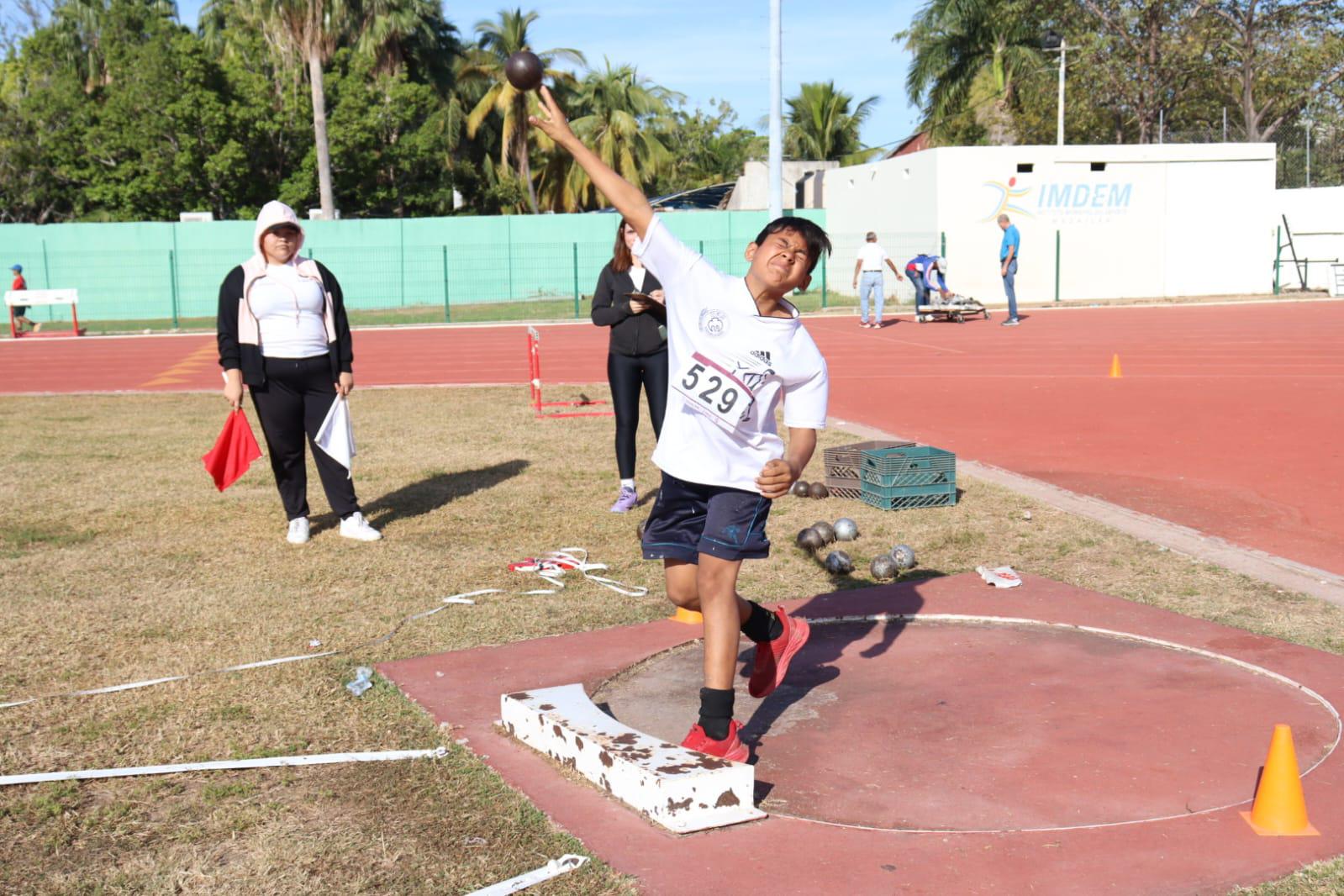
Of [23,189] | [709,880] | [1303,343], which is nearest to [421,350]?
[1303,343]

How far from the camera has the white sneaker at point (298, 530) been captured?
8203 millimetres

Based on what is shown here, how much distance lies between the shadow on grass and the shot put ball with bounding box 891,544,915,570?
11.5 feet

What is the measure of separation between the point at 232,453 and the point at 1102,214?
97.7 ft

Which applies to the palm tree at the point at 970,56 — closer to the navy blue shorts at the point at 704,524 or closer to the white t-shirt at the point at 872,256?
the white t-shirt at the point at 872,256

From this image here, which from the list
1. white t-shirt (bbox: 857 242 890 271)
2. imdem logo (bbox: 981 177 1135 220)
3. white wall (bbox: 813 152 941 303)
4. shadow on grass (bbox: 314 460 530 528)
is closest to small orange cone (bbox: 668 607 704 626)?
shadow on grass (bbox: 314 460 530 528)

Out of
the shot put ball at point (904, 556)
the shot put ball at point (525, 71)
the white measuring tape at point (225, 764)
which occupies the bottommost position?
the white measuring tape at point (225, 764)

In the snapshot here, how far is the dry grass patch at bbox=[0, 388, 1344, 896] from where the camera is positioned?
3896mm

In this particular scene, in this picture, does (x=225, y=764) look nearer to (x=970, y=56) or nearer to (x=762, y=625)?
(x=762, y=625)

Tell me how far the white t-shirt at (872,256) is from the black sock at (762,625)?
2117 cm

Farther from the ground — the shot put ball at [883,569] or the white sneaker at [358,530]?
the white sneaker at [358,530]

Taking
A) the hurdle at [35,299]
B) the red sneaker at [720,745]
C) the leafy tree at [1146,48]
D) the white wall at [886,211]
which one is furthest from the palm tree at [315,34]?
the red sneaker at [720,745]

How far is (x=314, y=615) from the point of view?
21.5 feet

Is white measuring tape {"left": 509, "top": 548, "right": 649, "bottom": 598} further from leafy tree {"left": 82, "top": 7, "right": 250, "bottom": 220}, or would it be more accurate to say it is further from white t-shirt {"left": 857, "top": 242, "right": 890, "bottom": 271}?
leafy tree {"left": 82, "top": 7, "right": 250, "bottom": 220}

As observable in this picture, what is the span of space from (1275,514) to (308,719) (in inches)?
262
